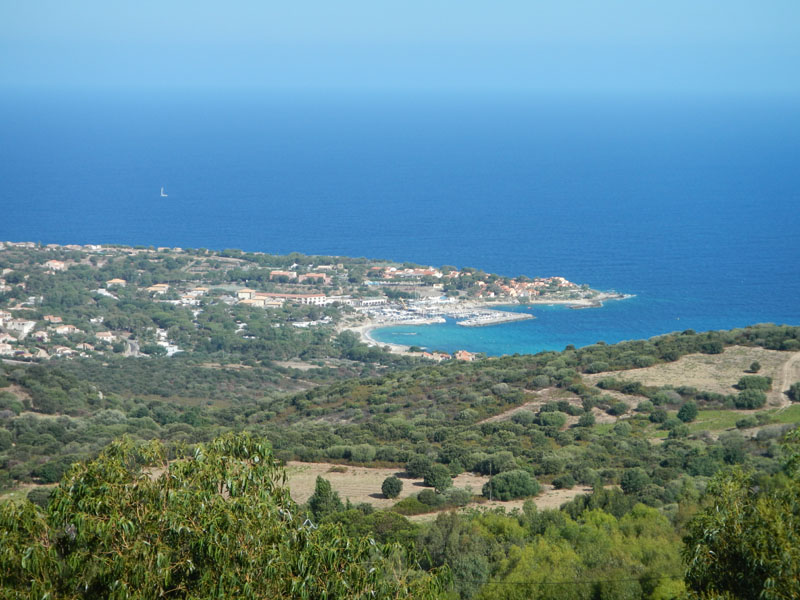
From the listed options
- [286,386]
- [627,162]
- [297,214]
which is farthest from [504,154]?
[286,386]

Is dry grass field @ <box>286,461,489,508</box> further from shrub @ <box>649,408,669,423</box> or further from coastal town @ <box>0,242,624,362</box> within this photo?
coastal town @ <box>0,242,624,362</box>

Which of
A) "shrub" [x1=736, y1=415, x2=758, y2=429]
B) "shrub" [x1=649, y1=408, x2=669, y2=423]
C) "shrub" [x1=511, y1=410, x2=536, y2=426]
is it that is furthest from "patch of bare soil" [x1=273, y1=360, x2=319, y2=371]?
"shrub" [x1=736, y1=415, x2=758, y2=429]

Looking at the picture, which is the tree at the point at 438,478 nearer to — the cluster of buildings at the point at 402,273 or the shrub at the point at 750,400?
the shrub at the point at 750,400

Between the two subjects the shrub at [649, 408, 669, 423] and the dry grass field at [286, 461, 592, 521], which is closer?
the dry grass field at [286, 461, 592, 521]

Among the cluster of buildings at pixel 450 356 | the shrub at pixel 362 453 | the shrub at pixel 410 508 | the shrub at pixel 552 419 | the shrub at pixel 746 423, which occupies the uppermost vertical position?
the cluster of buildings at pixel 450 356

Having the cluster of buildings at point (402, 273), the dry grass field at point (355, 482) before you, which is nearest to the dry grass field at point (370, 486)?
the dry grass field at point (355, 482)

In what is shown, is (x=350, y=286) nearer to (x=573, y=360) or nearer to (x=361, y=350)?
(x=361, y=350)
